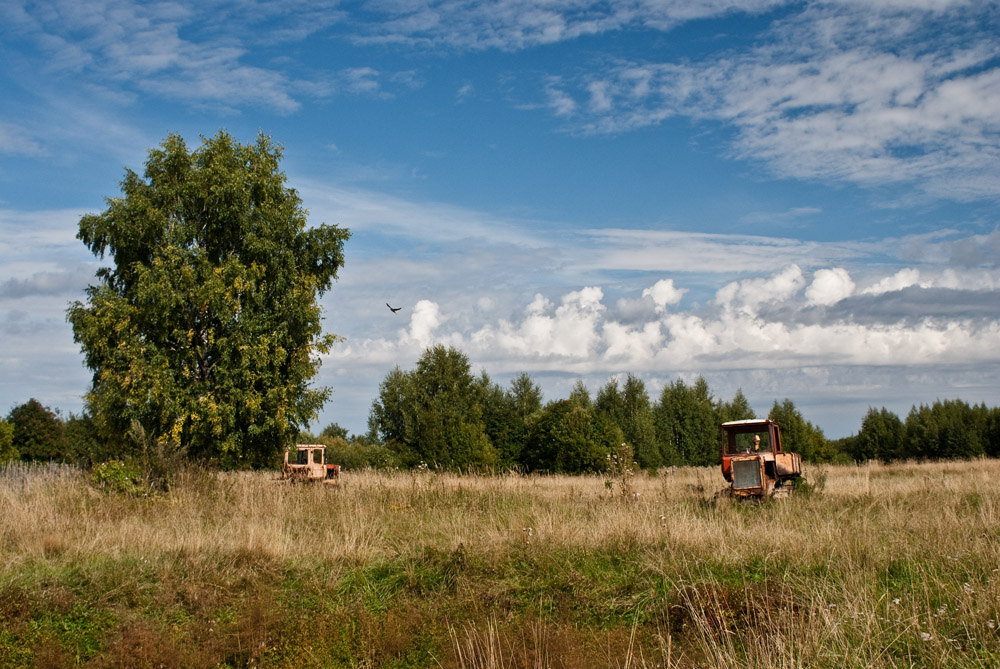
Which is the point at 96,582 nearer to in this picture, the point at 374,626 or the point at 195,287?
the point at 374,626

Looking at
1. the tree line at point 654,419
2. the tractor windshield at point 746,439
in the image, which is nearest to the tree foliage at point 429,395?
the tree line at point 654,419

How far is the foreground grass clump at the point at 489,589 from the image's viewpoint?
5.64 meters

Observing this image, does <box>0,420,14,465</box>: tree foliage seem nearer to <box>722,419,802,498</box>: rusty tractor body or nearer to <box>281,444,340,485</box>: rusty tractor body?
<box>281,444,340,485</box>: rusty tractor body

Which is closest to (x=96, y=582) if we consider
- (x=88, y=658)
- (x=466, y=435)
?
(x=88, y=658)

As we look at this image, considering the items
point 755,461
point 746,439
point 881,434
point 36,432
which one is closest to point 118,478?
point 755,461

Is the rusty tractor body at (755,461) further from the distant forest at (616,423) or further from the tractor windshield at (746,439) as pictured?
the distant forest at (616,423)

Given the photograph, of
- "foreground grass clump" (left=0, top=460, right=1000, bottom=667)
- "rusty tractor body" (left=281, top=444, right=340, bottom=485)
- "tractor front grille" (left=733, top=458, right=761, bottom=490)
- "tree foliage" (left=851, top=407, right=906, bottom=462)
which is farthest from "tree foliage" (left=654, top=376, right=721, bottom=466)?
"foreground grass clump" (left=0, top=460, right=1000, bottom=667)

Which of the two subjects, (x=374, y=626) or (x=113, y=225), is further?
(x=113, y=225)

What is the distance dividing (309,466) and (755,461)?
14.4 meters

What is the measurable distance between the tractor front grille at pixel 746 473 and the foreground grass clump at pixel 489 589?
3.35m

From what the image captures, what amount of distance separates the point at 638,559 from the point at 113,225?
71.2ft

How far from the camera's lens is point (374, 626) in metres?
6.78

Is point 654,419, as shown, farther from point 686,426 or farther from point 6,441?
point 6,441

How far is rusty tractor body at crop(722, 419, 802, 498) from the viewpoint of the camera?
50.4 ft
